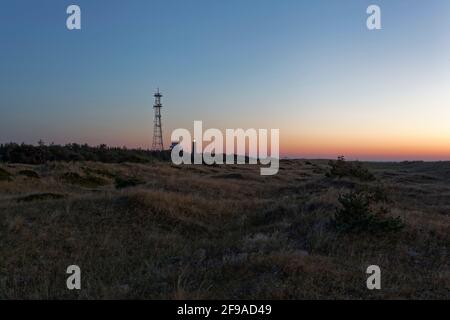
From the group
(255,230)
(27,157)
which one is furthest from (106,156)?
(255,230)

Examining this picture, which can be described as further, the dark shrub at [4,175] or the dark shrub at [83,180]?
the dark shrub at [83,180]

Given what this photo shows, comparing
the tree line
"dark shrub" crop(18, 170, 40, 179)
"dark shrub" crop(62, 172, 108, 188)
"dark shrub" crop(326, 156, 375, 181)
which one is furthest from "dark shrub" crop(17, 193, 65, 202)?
the tree line

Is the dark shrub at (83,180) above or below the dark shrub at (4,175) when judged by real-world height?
below

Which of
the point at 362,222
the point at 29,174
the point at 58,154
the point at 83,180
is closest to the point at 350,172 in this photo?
the point at 83,180

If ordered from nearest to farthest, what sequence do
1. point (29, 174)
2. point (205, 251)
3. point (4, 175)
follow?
point (205, 251)
point (4, 175)
point (29, 174)

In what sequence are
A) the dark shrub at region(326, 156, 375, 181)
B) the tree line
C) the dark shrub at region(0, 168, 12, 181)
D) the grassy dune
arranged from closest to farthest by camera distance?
the grassy dune → the dark shrub at region(0, 168, 12, 181) → the dark shrub at region(326, 156, 375, 181) → the tree line

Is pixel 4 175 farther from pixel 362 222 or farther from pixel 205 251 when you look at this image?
pixel 362 222

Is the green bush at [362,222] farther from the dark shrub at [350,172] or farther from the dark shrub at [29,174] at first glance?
the dark shrub at [29,174]

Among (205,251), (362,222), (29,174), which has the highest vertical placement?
(29,174)

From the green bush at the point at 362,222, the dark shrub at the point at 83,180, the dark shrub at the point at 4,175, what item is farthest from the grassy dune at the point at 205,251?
the dark shrub at the point at 83,180

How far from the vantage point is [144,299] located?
6.55m

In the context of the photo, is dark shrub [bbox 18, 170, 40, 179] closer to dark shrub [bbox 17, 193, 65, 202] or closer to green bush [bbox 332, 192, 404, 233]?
dark shrub [bbox 17, 193, 65, 202]
